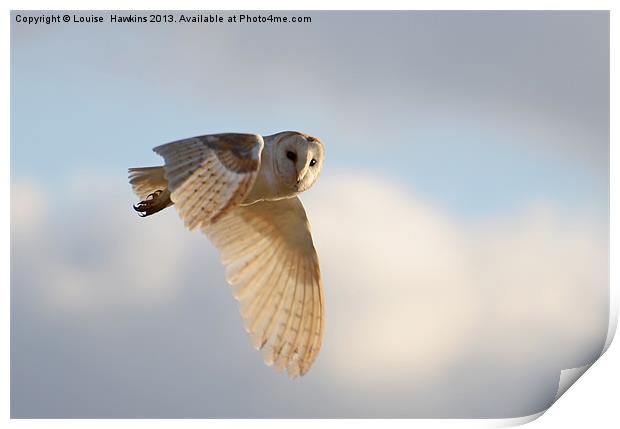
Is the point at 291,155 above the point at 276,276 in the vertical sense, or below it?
above

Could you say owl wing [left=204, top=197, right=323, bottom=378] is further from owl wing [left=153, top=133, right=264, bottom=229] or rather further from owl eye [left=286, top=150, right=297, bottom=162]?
owl wing [left=153, top=133, right=264, bottom=229]

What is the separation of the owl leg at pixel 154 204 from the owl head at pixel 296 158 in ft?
1.10

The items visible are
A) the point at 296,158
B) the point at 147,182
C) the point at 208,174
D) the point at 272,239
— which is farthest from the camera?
the point at 272,239

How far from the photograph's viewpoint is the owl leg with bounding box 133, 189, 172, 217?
2.37m

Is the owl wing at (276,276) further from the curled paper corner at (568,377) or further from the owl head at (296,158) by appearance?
the curled paper corner at (568,377)

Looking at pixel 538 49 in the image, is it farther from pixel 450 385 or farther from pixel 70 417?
pixel 70 417

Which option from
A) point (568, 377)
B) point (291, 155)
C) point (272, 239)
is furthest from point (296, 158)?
point (568, 377)

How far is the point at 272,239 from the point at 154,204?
40cm

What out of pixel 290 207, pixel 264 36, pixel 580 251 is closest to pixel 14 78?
pixel 264 36

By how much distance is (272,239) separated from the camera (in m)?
2.56

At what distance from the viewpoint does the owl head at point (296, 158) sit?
229 centimetres

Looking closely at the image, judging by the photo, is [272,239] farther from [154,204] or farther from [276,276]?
[154,204]

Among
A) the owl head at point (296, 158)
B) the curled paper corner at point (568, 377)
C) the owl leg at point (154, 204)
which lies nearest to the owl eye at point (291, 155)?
the owl head at point (296, 158)
